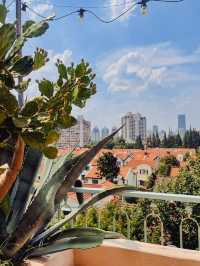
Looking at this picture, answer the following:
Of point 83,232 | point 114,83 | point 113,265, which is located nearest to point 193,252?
point 113,265

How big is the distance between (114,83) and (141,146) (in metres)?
38.5

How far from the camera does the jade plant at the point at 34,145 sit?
1396 mm

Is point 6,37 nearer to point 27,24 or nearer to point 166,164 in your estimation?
point 27,24

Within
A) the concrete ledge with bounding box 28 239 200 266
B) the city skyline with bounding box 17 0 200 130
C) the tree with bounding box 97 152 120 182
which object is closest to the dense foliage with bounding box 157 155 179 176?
the tree with bounding box 97 152 120 182

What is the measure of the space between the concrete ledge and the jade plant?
0.14 meters

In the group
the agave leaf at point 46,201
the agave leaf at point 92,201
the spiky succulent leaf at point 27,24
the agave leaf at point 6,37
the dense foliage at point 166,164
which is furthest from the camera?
the dense foliage at point 166,164

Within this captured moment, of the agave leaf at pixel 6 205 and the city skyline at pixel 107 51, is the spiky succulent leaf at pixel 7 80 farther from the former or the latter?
the agave leaf at pixel 6 205

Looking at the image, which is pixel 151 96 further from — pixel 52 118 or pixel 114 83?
pixel 52 118

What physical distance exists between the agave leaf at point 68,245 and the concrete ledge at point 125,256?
5 centimetres

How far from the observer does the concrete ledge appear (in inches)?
75.5

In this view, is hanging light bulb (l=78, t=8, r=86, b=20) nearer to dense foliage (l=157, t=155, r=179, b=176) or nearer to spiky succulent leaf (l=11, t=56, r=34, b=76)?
spiky succulent leaf (l=11, t=56, r=34, b=76)

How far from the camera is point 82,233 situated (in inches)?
75.8

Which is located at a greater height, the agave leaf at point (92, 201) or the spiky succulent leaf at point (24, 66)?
the spiky succulent leaf at point (24, 66)

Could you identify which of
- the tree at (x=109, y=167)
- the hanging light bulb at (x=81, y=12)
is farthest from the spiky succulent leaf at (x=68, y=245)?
the tree at (x=109, y=167)
